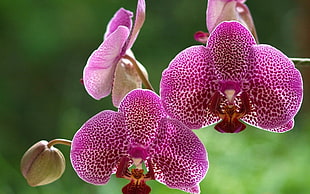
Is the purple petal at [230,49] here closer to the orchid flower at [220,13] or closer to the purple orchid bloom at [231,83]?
the purple orchid bloom at [231,83]

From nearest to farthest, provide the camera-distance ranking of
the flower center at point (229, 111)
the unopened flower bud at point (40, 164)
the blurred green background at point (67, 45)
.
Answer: the flower center at point (229, 111)
the unopened flower bud at point (40, 164)
the blurred green background at point (67, 45)

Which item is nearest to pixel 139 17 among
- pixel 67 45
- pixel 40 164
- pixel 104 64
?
pixel 104 64

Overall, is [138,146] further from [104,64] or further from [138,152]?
[104,64]

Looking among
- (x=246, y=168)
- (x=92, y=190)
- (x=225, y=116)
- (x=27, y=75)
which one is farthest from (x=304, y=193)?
(x=27, y=75)

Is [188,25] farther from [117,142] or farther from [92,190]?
[117,142]

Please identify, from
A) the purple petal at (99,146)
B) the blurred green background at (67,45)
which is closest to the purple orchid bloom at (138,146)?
the purple petal at (99,146)
